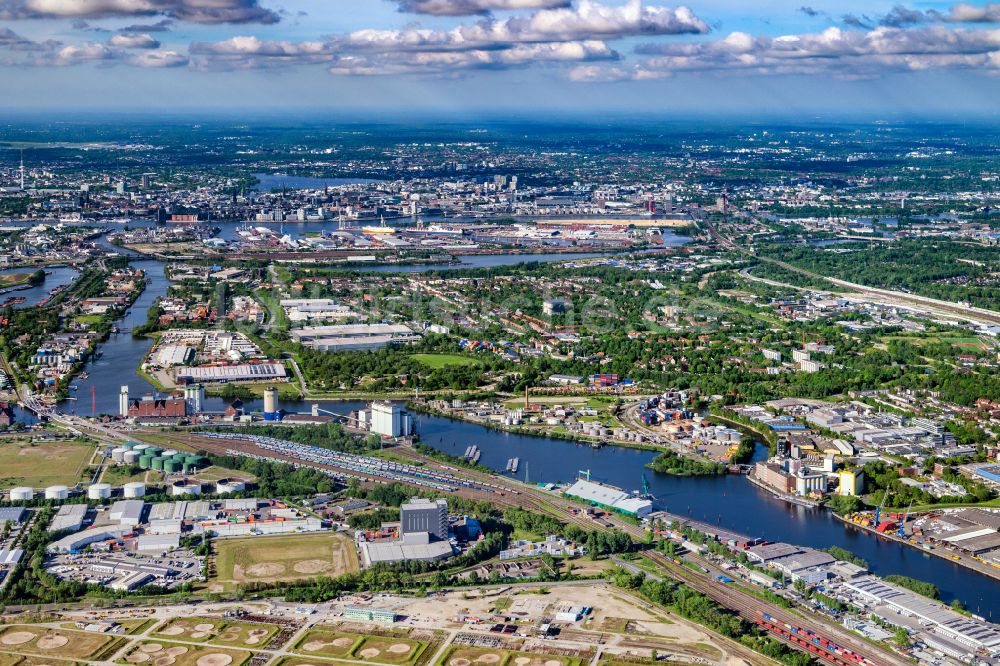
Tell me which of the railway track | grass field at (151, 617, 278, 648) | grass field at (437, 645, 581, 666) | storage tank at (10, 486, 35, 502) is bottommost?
grass field at (151, 617, 278, 648)

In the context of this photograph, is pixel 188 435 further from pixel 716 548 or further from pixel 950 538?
pixel 950 538

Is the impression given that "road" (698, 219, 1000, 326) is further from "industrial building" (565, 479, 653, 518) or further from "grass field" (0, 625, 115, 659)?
"grass field" (0, 625, 115, 659)

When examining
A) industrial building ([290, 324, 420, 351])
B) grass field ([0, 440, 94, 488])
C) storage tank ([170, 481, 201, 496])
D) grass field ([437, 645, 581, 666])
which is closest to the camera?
grass field ([437, 645, 581, 666])

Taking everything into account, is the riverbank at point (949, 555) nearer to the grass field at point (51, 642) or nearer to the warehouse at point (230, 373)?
the grass field at point (51, 642)

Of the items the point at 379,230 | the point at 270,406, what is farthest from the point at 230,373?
the point at 379,230

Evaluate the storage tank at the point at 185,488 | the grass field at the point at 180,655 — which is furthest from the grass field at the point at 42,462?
the grass field at the point at 180,655

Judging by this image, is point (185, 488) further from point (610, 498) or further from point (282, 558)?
point (610, 498)

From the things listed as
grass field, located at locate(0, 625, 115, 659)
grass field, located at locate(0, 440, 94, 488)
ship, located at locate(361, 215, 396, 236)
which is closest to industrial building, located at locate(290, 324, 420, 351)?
grass field, located at locate(0, 440, 94, 488)

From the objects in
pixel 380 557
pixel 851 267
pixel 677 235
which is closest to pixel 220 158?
pixel 677 235
